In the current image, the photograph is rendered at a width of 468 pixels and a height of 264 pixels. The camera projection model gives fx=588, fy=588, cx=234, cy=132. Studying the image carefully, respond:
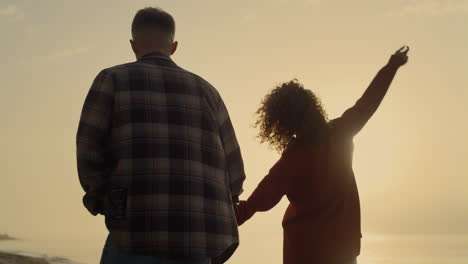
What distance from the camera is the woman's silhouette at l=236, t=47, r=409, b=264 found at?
3527 millimetres

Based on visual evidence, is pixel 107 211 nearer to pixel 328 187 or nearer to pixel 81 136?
pixel 81 136

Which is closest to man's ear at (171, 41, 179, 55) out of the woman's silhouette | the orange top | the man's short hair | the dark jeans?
the man's short hair

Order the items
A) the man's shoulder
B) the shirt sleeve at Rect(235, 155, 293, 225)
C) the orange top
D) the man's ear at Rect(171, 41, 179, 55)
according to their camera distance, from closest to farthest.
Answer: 1. the man's shoulder
2. the man's ear at Rect(171, 41, 179, 55)
3. the orange top
4. the shirt sleeve at Rect(235, 155, 293, 225)

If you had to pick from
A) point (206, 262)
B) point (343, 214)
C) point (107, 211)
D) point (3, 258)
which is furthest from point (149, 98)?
point (3, 258)

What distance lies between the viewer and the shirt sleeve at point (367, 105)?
3.71 meters

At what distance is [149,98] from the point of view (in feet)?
9.56

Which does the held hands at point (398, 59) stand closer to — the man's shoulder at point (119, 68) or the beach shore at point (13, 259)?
the man's shoulder at point (119, 68)

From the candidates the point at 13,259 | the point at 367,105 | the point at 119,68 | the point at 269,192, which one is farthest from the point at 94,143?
the point at 13,259

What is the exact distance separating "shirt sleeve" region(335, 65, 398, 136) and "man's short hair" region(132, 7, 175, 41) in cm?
124

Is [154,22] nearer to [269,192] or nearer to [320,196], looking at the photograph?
[269,192]

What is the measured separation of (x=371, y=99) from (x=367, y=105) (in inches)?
2.6

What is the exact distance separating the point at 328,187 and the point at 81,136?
154 centimetres

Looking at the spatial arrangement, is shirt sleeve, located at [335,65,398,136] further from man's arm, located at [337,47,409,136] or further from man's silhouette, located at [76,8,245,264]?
man's silhouette, located at [76,8,245,264]

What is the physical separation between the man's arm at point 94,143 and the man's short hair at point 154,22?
46 cm
